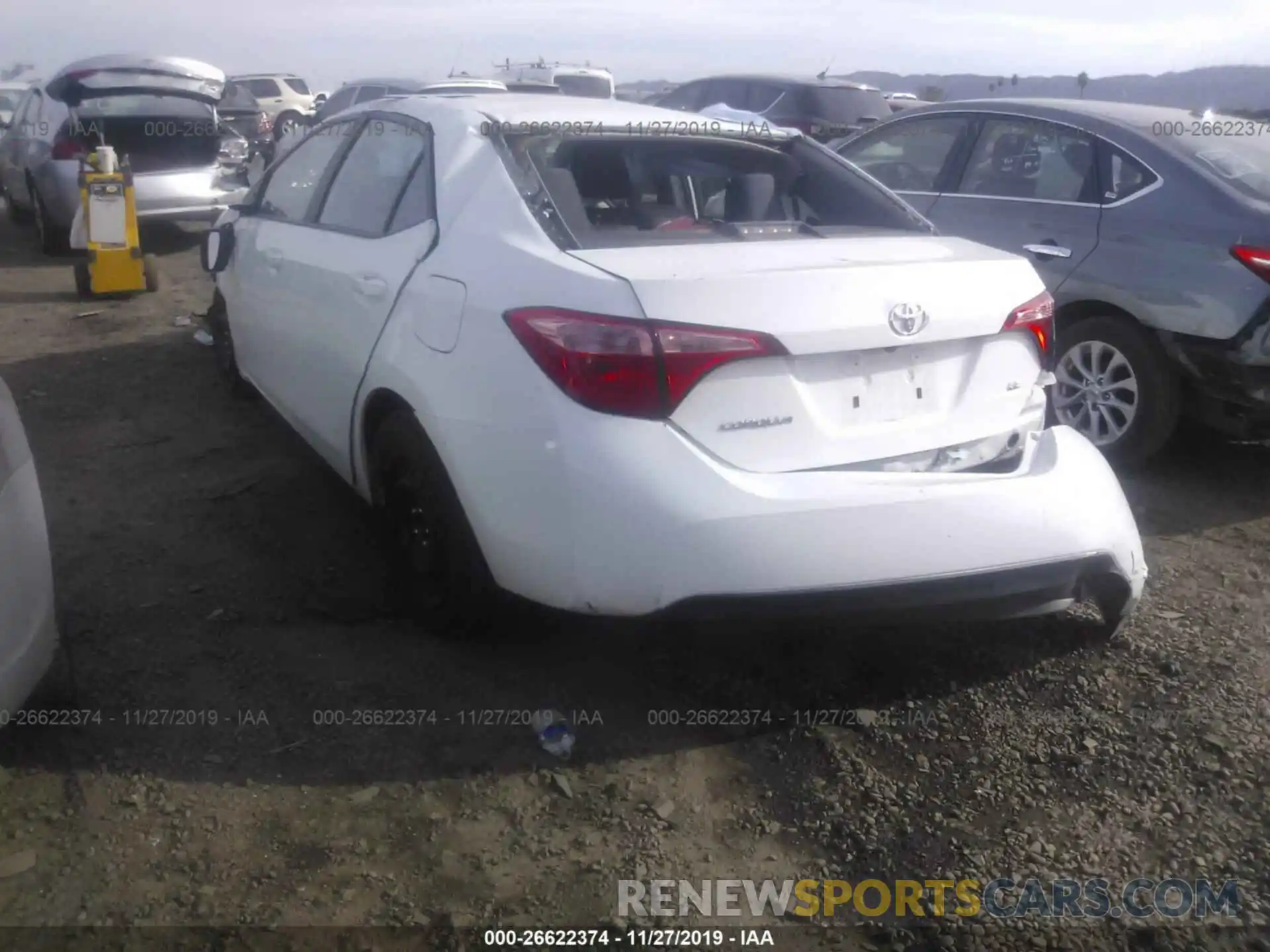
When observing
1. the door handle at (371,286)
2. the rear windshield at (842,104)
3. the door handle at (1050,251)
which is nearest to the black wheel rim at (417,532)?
the door handle at (371,286)

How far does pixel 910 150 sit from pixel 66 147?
24.3 ft

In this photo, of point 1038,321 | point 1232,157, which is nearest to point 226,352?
point 1038,321

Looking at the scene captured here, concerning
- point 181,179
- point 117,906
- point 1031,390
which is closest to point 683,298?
point 1031,390

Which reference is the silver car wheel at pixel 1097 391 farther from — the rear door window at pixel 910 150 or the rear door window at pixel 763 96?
the rear door window at pixel 763 96

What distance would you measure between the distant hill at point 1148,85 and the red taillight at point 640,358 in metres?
25.2

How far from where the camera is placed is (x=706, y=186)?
12.0ft

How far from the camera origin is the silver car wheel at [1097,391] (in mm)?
4949

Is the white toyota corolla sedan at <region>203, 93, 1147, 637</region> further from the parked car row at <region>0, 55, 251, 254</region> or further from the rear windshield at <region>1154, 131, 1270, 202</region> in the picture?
the parked car row at <region>0, 55, 251, 254</region>

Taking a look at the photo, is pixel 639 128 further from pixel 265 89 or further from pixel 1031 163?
pixel 265 89

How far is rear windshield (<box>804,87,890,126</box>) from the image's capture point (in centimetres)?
1296

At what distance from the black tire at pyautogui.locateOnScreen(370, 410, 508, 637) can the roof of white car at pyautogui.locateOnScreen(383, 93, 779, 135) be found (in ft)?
3.14

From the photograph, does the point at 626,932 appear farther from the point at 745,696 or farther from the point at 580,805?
the point at 745,696

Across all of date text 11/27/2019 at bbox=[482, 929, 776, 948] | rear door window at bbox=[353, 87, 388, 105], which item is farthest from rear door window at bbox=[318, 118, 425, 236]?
rear door window at bbox=[353, 87, 388, 105]

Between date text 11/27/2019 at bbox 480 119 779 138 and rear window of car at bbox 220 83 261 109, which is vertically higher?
date text 11/27/2019 at bbox 480 119 779 138
